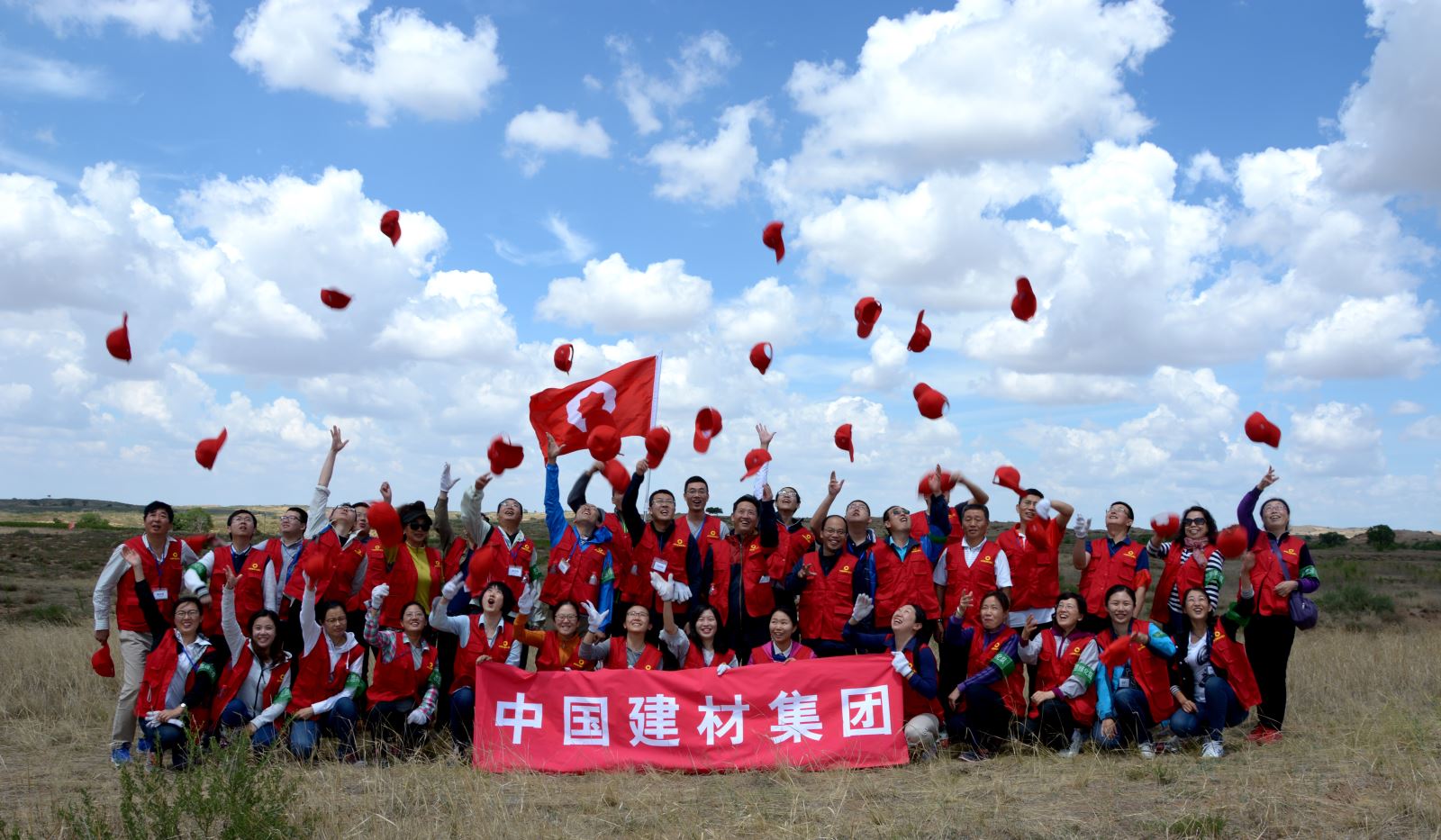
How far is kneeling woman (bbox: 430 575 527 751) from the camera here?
9.07 meters

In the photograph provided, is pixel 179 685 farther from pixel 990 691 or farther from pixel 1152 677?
pixel 1152 677

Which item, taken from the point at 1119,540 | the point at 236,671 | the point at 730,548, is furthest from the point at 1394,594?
the point at 236,671

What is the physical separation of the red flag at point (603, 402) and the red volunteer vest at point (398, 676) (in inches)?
131

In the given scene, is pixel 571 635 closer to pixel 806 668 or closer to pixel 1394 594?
pixel 806 668

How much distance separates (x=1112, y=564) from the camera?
9445 mm

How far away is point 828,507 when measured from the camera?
9945 millimetres

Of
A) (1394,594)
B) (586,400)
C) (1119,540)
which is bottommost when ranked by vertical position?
(1394,594)

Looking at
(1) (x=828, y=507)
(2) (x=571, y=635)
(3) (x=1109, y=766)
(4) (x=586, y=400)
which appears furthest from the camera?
(4) (x=586, y=400)

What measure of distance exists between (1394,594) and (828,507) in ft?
79.4

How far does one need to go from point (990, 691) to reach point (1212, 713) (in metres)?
1.69

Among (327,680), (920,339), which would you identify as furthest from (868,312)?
(327,680)

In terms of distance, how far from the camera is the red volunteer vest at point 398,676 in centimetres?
905

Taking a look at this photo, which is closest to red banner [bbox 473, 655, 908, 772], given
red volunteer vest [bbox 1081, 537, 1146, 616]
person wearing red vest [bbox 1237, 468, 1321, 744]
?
red volunteer vest [bbox 1081, 537, 1146, 616]

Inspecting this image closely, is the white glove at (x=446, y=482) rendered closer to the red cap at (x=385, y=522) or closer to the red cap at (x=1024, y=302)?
the red cap at (x=385, y=522)
